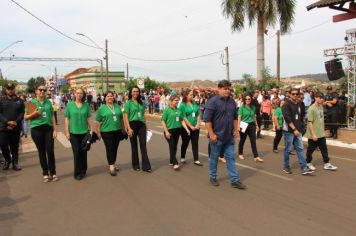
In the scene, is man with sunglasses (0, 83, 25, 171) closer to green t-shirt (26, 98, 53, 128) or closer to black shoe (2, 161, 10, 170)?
black shoe (2, 161, 10, 170)

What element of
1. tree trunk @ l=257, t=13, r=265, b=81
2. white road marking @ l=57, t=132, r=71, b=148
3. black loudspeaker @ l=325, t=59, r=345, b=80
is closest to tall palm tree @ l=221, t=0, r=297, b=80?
tree trunk @ l=257, t=13, r=265, b=81

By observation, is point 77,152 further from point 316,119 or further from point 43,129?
point 316,119

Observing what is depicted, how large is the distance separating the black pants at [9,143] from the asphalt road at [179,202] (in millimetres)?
438

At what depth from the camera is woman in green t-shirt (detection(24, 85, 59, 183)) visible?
802 cm

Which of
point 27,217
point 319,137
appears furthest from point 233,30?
point 27,217

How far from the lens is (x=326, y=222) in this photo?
544cm

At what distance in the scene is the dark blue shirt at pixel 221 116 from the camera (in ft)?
24.1

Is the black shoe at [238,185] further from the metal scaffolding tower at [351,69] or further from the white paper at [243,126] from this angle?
the metal scaffolding tower at [351,69]

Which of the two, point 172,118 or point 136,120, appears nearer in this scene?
point 136,120

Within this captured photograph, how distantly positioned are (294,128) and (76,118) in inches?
165

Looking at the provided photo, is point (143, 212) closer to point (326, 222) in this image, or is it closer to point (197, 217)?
point (197, 217)

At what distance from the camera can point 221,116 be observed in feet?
24.1

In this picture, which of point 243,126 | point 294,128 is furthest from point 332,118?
point 294,128

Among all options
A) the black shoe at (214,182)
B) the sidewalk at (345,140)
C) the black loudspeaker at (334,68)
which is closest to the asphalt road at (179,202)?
the black shoe at (214,182)
